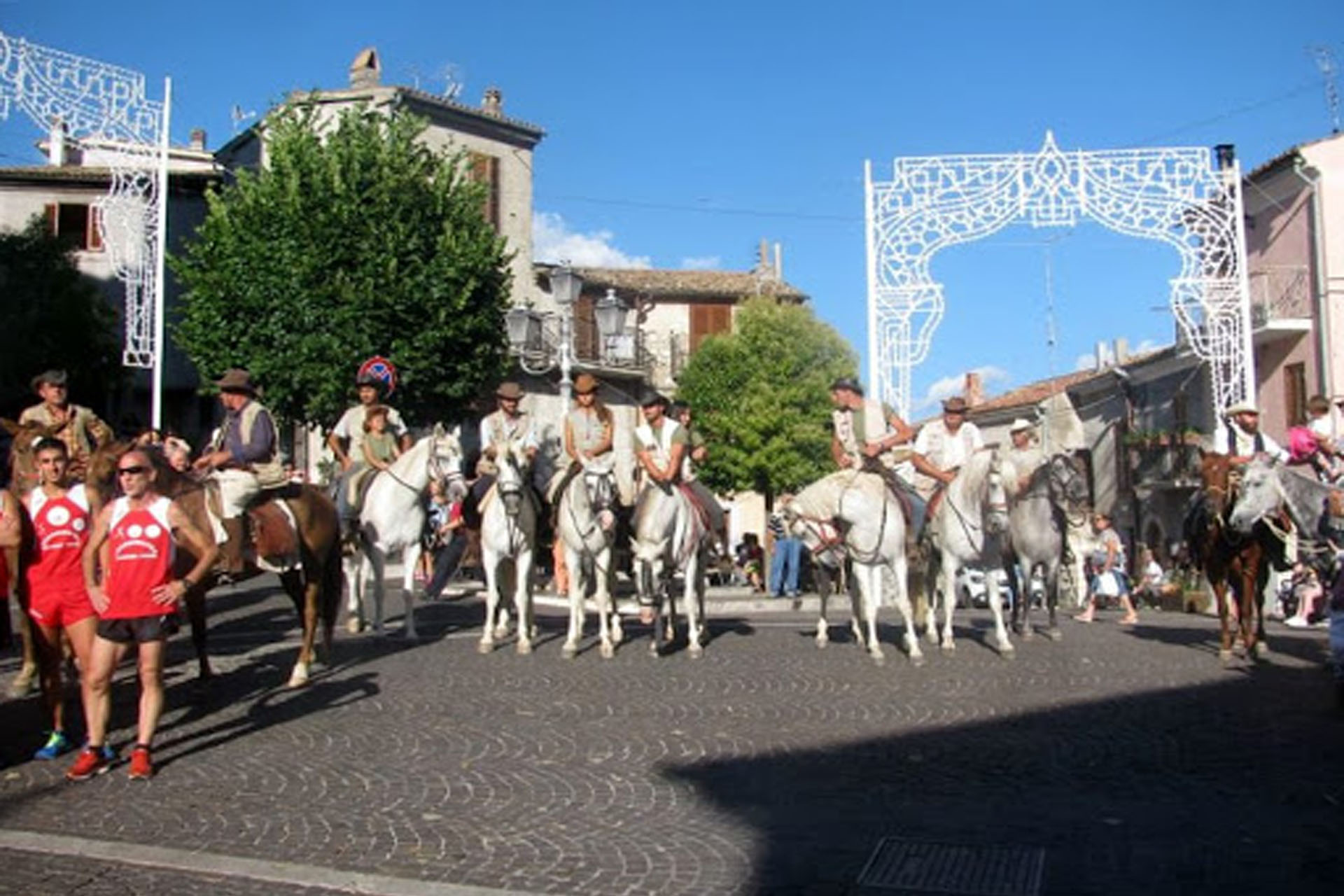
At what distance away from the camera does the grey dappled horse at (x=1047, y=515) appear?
1287cm

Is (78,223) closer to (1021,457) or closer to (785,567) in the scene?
(785,567)

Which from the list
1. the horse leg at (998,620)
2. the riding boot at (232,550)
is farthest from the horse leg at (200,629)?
the horse leg at (998,620)

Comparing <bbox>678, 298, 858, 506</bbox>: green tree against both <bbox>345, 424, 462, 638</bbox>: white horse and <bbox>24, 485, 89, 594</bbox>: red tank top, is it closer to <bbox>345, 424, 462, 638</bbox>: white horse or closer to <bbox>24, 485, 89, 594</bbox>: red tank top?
<bbox>345, 424, 462, 638</bbox>: white horse

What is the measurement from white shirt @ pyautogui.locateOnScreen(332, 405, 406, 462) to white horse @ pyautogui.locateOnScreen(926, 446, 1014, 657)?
6489 millimetres

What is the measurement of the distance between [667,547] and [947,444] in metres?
3.32

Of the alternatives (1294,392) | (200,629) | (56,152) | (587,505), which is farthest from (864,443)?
(56,152)

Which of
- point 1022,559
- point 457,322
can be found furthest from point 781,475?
point 1022,559

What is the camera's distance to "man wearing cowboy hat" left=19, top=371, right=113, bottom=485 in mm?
11273

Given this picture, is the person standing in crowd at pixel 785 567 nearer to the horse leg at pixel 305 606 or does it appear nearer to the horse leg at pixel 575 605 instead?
the horse leg at pixel 575 605

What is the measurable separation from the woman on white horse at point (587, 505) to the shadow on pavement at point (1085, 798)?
463cm

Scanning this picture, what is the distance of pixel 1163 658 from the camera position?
12.4 metres

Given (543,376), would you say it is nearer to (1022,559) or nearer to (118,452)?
(1022,559)

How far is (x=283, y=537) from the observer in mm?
10469

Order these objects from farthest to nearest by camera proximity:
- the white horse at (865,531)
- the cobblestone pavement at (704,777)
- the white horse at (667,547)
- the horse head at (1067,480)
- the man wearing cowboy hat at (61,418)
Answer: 1. the horse head at (1067,480)
2. the white horse at (667,547)
3. the white horse at (865,531)
4. the man wearing cowboy hat at (61,418)
5. the cobblestone pavement at (704,777)
